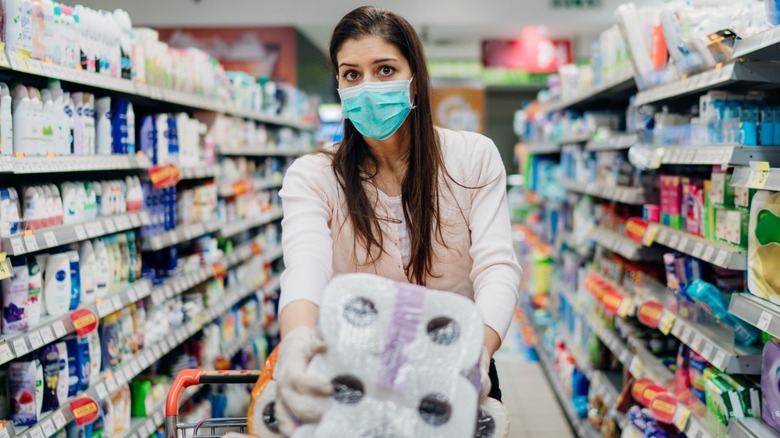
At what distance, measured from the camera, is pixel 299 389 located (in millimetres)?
1214

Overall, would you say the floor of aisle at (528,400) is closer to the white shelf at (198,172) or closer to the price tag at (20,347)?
the white shelf at (198,172)

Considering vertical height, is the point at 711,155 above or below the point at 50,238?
above

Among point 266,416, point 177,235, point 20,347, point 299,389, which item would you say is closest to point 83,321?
point 20,347

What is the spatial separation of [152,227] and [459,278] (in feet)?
7.69

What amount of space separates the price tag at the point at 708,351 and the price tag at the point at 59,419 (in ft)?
7.73

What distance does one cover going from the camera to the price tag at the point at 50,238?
2.62m

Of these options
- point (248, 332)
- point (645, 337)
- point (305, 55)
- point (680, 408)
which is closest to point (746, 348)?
point (680, 408)

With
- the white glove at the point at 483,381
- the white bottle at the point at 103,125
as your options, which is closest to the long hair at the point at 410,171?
the white glove at the point at 483,381

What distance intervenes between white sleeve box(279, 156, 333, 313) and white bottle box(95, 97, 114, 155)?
1648 millimetres

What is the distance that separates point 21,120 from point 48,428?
3.58 feet

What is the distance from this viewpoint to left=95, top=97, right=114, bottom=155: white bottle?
3.18 m

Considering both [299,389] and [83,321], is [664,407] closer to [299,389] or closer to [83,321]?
[299,389]

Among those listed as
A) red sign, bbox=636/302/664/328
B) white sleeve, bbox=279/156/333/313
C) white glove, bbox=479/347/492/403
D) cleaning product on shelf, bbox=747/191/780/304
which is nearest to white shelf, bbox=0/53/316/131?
white sleeve, bbox=279/156/333/313

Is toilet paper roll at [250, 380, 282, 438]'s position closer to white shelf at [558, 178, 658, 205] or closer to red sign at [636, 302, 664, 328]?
red sign at [636, 302, 664, 328]
